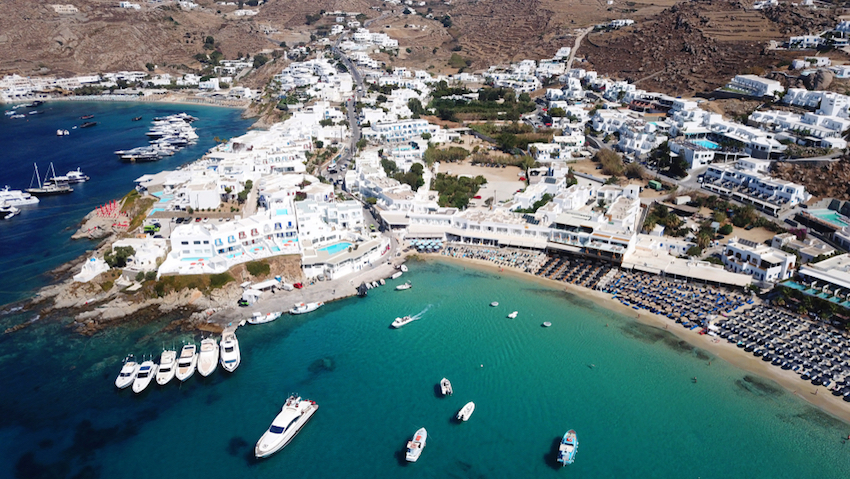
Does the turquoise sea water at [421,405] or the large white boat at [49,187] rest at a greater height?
the large white boat at [49,187]

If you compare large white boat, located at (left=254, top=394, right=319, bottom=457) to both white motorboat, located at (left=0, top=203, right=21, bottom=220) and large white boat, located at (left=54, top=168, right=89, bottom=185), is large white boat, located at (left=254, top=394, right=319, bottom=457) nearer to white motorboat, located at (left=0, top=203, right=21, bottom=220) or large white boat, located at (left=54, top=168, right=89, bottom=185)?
white motorboat, located at (left=0, top=203, right=21, bottom=220)

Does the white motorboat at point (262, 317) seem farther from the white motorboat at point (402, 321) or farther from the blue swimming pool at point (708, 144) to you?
the blue swimming pool at point (708, 144)

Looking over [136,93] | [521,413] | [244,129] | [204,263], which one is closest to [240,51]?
[136,93]

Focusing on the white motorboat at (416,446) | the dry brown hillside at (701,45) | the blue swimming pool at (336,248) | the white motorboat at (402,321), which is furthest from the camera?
the dry brown hillside at (701,45)

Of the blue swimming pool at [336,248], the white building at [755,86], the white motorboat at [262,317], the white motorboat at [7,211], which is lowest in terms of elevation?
the white motorboat at [262,317]

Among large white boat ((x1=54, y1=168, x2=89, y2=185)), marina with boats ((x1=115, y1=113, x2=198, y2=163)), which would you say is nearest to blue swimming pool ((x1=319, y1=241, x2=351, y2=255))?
large white boat ((x1=54, y1=168, x2=89, y2=185))

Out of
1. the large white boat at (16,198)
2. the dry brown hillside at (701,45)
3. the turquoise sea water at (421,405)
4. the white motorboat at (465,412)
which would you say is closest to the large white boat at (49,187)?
the large white boat at (16,198)

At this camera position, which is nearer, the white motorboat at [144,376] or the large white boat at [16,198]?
the white motorboat at [144,376]

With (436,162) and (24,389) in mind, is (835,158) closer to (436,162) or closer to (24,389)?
(436,162)
